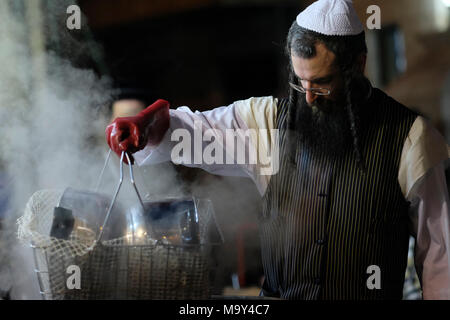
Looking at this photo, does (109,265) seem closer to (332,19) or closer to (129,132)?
(129,132)

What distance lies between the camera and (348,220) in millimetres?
2074

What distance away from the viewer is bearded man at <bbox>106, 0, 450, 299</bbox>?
6.75 feet

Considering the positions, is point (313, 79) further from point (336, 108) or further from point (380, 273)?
point (380, 273)

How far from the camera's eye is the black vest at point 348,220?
81.4 inches

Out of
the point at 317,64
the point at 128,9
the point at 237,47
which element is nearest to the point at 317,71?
the point at 317,64

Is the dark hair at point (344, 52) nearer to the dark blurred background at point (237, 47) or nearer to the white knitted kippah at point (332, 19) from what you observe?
the white knitted kippah at point (332, 19)

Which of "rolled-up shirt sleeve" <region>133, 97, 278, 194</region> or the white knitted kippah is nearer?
the white knitted kippah

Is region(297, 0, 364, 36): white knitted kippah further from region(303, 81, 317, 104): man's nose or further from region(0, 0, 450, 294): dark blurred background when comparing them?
region(0, 0, 450, 294): dark blurred background

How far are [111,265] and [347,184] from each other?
92cm

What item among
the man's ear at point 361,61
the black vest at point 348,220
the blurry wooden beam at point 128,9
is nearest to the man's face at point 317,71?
the man's ear at point 361,61

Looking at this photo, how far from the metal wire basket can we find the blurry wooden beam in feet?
20.1

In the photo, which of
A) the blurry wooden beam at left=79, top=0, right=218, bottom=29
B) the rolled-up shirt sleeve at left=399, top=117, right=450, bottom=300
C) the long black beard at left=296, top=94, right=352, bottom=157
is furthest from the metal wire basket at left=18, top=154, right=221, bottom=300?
the blurry wooden beam at left=79, top=0, right=218, bottom=29
